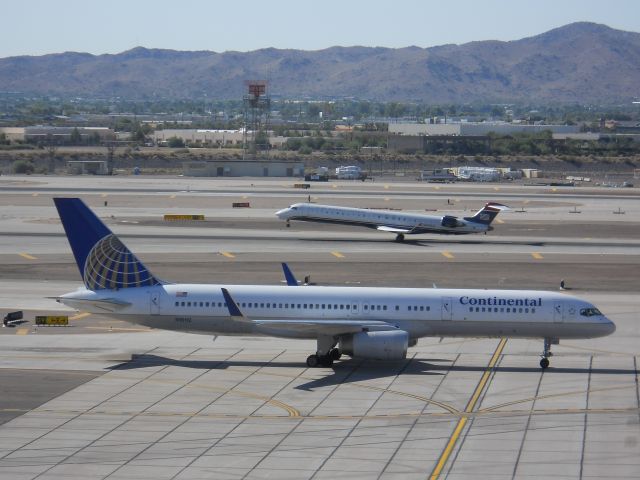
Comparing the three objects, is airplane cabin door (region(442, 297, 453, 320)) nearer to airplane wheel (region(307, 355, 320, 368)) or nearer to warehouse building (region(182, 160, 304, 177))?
airplane wheel (region(307, 355, 320, 368))

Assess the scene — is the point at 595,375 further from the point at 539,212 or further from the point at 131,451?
the point at 539,212

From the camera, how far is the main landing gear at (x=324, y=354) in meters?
49.6

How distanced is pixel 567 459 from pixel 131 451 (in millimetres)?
14379

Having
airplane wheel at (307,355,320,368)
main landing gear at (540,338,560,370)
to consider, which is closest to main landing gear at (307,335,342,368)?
airplane wheel at (307,355,320,368)

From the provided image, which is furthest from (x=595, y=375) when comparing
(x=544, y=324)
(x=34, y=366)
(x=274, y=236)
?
(x=274, y=236)

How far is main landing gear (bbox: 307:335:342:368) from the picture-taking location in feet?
163

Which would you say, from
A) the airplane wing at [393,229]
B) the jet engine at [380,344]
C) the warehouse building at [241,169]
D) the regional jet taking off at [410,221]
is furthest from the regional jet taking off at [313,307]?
the warehouse building at [241,169]

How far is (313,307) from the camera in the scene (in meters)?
50.5

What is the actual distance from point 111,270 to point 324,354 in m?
10.6

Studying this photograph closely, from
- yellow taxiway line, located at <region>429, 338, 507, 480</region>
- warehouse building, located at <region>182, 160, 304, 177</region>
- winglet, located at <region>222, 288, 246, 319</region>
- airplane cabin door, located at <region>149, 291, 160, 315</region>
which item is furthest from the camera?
Answer: warehouse building, located at <region>182, 160, 304, 177</region>

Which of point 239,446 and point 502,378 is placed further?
point 502,378

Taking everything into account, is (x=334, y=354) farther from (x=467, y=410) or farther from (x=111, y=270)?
(x=111, y=270)

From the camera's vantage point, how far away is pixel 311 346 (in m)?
55.2

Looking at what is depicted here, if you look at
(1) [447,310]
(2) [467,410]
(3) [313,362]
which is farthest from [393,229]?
(2) [467,410]
